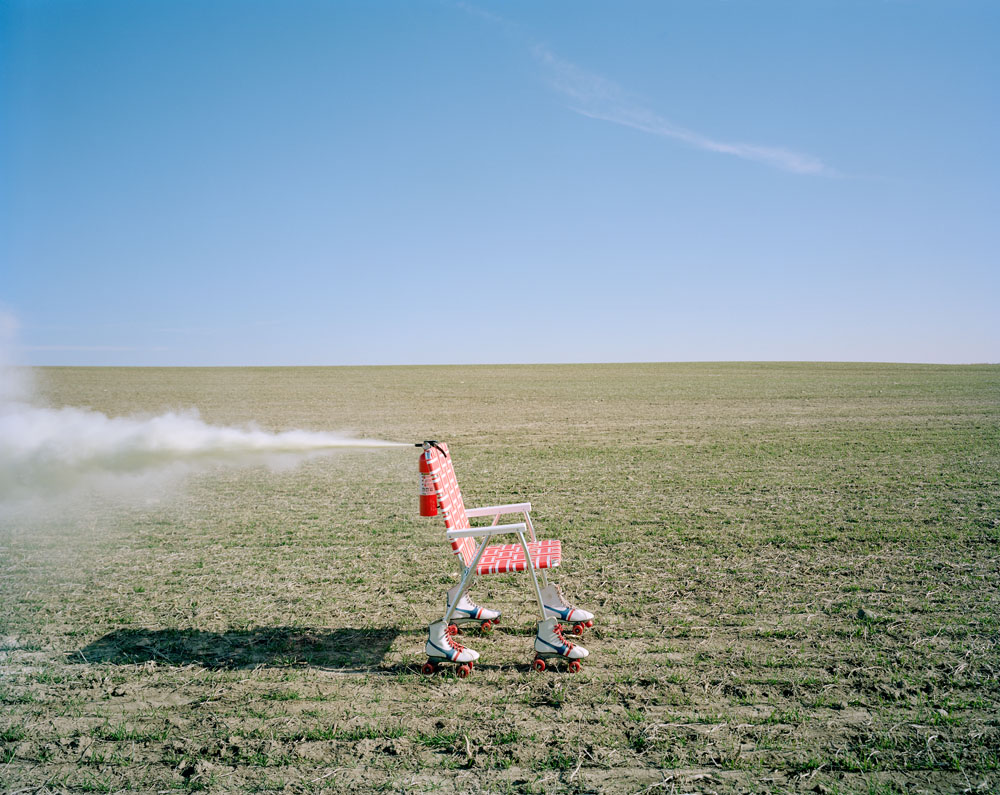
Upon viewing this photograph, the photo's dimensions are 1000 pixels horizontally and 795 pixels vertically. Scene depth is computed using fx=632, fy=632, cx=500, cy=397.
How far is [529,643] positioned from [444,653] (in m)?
0.92

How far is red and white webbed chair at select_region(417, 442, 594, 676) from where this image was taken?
16.1ft

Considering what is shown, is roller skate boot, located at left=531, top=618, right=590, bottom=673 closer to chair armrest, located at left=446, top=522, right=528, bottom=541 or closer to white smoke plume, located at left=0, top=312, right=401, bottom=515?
chair armrest, located at left=446, top=522, right=528, bottom=541

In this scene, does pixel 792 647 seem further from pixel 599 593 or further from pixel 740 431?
pixel 740 431

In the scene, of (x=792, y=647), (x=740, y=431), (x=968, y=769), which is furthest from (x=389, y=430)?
(x=968, y=769)

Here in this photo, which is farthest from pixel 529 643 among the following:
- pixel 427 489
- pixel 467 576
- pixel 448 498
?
pixel 427 489

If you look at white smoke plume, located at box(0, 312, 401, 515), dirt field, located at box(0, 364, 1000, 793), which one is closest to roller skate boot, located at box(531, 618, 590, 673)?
dirt field, located at box(0, 364, 1000, 793)

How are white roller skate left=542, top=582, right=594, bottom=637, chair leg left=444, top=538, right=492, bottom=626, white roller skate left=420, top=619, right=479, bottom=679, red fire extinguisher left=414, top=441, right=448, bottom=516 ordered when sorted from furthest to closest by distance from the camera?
white roller skate left=542, top=582, right=594, bottom=637 < red fire extinguisher left=414, top=441, right=448, bottom=516 < chair leg left=444, top=538, right=492, bottom=626 < white roller skate left=420, top=619, right=479, bottom=679

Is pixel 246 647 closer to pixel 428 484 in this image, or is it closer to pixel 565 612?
pixel 428 484

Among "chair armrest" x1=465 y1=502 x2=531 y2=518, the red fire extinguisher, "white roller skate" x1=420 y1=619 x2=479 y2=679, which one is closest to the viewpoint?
"white roller skate" x1=420 y1=619 x2=479 y2=679

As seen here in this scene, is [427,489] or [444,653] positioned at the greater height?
[427,489]

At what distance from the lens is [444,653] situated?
4883 mm

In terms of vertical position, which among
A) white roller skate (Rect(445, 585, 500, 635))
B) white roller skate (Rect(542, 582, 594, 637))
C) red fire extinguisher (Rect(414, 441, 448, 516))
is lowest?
white roller skate (Rect(445, 585, 500, 635))

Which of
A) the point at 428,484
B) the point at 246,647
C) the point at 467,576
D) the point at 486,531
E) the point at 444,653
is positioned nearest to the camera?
the point at 444,653

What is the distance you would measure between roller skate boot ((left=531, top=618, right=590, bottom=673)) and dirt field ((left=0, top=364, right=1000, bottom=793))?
12 centimetres
